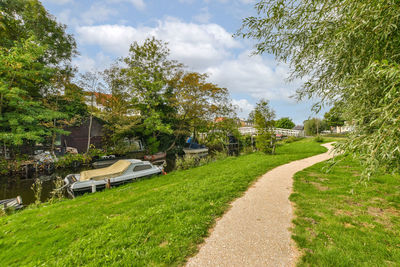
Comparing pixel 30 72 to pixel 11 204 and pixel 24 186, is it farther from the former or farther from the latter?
pixel 11 204

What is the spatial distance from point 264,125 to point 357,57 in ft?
38.9

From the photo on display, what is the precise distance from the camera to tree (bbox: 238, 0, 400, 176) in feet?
7.13

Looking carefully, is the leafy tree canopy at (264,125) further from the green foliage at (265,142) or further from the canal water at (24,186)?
the canal water at (24,186)

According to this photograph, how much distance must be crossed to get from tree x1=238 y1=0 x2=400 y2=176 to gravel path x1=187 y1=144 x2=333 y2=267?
3.61 ft

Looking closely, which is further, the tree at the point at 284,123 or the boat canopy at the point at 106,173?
the tree at the point at 284,123

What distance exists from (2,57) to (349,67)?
18.1 meters

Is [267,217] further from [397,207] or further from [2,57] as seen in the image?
[2,57]

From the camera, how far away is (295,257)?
2.45 metres

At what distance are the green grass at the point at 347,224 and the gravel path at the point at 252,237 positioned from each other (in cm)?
26

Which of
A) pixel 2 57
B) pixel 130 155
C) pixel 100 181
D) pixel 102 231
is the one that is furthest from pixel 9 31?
pixel 102 231

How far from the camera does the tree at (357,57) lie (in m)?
2.17

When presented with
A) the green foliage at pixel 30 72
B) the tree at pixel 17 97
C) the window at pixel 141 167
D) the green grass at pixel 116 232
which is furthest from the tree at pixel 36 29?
the green grass at pixel 116 232

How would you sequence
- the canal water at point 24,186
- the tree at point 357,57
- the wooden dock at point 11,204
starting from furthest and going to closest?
the canal water at point 24,186
the wooden dock at point 11,204
the tree at point 357,57

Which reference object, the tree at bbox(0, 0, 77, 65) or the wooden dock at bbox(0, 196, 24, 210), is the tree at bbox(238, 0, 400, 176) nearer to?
the wooden dock at bbox(0, 196, 24, 210)
